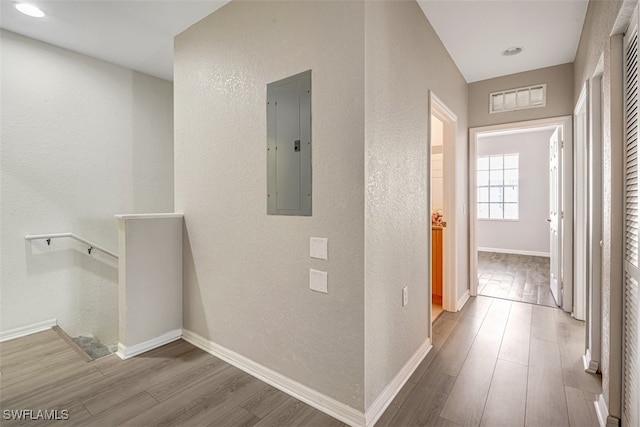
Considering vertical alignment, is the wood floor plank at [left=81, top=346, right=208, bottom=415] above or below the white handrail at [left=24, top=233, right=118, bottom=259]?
below

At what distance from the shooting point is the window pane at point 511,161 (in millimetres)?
6761

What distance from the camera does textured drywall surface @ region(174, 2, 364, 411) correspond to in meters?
1.66

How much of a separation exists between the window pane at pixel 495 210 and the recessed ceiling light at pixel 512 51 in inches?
187

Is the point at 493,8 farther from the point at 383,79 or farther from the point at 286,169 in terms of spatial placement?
the point at 286,169

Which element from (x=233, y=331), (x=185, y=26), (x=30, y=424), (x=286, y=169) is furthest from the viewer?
(x=185, y=26)

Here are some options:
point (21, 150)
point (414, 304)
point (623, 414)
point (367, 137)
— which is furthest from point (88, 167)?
point (623, 414)

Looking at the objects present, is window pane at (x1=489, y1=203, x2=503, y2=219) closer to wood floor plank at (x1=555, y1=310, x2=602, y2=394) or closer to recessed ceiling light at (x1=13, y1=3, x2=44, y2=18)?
wood floor plank at (x1=555, y1=310, x2=602, y2=394)

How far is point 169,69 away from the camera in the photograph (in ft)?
11.3

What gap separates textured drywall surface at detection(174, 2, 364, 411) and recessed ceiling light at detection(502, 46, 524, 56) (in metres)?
2.21

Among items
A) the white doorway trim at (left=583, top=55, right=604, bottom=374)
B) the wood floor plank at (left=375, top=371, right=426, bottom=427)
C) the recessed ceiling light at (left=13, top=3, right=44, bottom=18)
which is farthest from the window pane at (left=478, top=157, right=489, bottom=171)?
the recessed ceiling light at (left=13, top=3, right=44, bottom=18)

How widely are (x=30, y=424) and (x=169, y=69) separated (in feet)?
10.8

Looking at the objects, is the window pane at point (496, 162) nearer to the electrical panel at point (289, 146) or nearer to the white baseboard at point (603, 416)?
the white baseboard at point (603, 416)

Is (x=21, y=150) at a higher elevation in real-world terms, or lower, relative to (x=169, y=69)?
lower

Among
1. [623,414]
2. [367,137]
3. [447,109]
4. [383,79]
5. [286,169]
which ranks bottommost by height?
[623,414]
